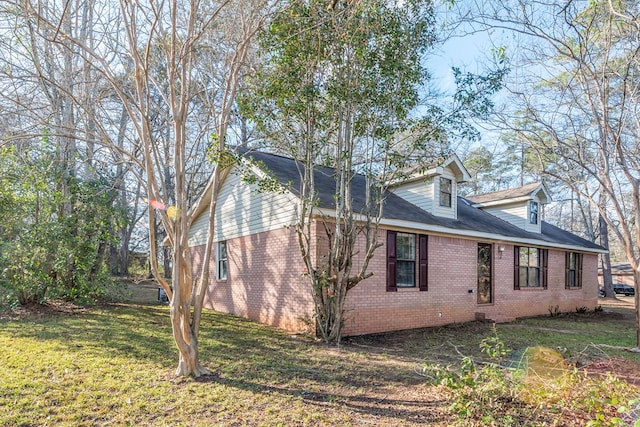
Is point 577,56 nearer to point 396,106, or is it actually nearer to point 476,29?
point 476,29

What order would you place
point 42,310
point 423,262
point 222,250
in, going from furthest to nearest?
1. point 222,250
2. point 42,310
3. point 423,262

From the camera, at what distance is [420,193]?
499 inches

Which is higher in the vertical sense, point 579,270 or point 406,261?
point 406,261

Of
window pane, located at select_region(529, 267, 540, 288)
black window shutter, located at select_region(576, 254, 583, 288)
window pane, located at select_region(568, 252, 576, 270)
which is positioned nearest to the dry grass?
window pane, located at select_region(529, 267, 540, 288)

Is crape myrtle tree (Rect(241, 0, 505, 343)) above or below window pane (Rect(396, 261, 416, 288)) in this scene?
above

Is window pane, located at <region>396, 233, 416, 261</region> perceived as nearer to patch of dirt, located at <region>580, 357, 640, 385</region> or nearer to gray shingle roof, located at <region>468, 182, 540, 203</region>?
patch of dirt, located at <region>580, 357, 640, 385</region>

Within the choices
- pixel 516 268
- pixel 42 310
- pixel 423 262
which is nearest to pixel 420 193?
pixel 423 262

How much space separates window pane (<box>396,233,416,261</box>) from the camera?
404 inches

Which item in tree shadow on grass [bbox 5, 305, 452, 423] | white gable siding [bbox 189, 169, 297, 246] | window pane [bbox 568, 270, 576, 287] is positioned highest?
white gable siding [bbox 189, 169, 297, 246]

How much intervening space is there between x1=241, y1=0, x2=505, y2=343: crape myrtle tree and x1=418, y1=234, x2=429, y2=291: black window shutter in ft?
8.66

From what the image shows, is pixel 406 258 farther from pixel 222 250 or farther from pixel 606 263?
pixel 606 263

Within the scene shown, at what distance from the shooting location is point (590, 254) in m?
18.1

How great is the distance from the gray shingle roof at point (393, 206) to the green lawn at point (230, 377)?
308 cm

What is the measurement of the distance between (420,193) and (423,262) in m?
2.80
